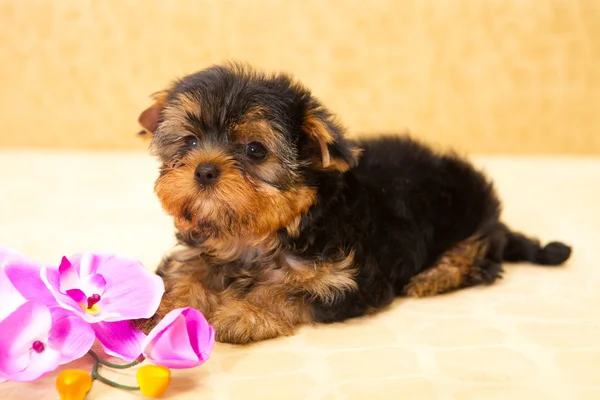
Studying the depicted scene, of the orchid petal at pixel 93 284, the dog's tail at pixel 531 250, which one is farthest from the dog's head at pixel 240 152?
the dog's tail at pixel 531 250

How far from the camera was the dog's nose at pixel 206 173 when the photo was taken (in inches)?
97.7

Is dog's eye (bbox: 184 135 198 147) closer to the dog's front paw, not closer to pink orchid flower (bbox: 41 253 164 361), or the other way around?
pink orchid flower (bbox: 41 253 164 361)

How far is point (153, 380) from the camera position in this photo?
2.10m

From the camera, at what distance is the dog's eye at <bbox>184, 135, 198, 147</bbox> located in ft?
8.73

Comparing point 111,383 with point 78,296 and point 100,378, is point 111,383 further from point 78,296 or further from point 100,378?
point 78,296

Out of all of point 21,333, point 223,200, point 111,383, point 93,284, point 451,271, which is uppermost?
point 223,200

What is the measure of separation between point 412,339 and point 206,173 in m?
0.93

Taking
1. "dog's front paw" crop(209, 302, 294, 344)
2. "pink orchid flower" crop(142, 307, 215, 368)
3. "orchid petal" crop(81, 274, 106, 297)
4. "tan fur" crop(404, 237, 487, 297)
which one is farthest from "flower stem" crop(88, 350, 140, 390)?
"tan fur" crop(404, 237, 487, 297)

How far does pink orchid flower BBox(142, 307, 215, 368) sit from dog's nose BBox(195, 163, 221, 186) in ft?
1.49

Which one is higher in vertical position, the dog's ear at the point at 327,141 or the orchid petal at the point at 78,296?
the dog's ear at the point at 327,141

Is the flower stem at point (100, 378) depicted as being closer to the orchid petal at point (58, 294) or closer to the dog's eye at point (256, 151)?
the orchid petal at point (58, 294)

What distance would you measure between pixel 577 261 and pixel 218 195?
6.57 feet

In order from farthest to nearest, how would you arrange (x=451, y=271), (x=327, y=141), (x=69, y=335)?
(x=451, y=271) → (x=327, y=141) → (x=69, y=335)

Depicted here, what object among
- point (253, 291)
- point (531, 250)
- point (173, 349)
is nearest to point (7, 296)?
point (173, 349)
